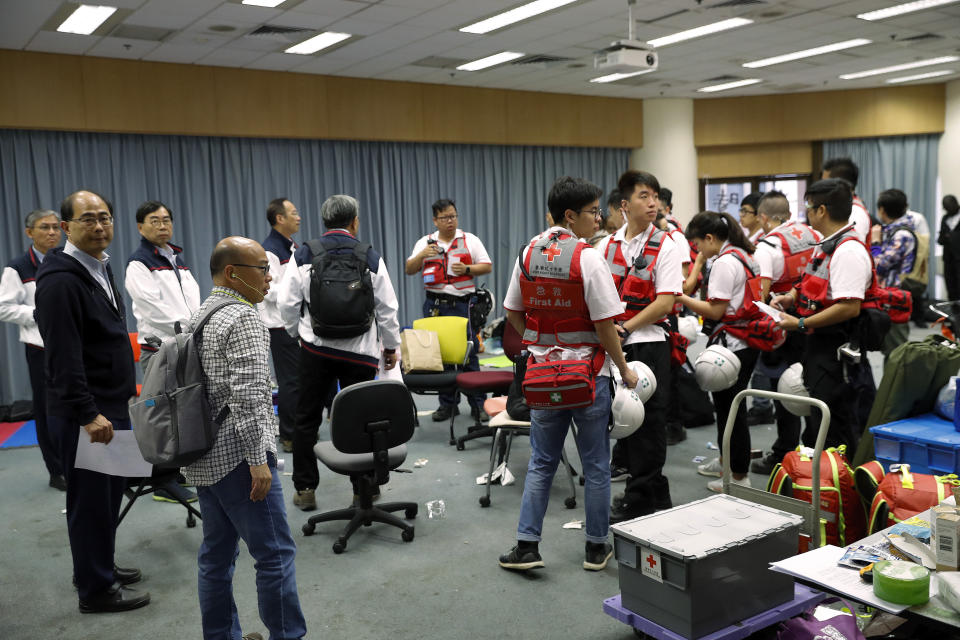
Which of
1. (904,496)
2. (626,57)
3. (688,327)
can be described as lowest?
(904,496)

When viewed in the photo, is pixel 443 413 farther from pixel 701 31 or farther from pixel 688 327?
pixel 701 31

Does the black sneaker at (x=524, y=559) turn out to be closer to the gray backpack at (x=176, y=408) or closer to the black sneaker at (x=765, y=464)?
the gray backpack at (x=176, y=408)

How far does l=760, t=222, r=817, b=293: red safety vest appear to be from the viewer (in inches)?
174

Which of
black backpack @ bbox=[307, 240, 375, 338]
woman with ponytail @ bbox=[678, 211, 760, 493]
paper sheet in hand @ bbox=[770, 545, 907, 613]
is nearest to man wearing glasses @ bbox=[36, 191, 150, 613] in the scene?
black backpack @ bbox=[307, 240, 375, 338]

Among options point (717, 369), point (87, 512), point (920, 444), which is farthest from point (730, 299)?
point (87, 512)

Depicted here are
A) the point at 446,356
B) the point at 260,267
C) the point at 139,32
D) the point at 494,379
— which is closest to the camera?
the point at 260,267

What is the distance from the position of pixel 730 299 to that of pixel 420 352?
2166 mm

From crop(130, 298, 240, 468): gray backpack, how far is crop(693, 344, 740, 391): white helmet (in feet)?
7.94

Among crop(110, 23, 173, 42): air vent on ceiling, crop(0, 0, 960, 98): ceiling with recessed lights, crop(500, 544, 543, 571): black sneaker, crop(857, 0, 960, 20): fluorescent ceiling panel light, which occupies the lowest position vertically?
→ crop(500, 544, 543, 571): black sneaker

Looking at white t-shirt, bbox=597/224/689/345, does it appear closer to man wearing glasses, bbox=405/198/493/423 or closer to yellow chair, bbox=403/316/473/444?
yellow chair, bbox=403/316/473/444

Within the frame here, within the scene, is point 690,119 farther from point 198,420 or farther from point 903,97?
point 198,420

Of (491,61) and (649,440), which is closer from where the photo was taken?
(649,440)

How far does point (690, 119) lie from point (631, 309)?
27.4 ft

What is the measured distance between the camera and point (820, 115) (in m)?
11.1
